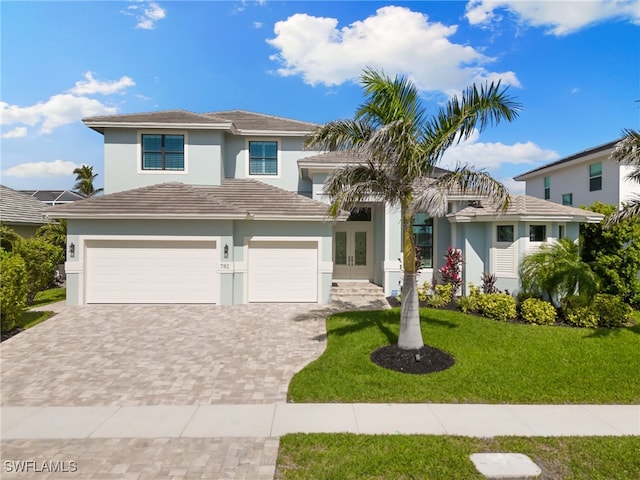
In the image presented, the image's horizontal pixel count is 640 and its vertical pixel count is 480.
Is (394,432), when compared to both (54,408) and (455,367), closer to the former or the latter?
(455,367)

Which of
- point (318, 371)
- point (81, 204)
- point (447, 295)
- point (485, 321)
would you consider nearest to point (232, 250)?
point (81, 204)

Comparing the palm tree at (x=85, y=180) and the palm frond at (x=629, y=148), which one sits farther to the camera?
the palm tree at (x=85, y=180)

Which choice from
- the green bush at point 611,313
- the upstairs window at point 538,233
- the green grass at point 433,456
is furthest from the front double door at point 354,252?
the green grass at point 433,456

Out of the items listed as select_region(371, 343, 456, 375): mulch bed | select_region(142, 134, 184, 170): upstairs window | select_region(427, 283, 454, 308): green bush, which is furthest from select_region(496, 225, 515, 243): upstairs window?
select_region(142, 134, 184, 170): upstairs window

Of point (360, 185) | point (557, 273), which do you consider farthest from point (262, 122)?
point (557, 273)

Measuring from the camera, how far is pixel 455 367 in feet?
23.7

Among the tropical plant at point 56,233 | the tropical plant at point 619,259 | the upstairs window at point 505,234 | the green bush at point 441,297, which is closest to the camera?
the green bush at point 441,297

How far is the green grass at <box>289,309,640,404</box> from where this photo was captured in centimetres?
618

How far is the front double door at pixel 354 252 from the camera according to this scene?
16.4 metres

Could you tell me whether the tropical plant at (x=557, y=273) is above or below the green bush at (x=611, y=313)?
above

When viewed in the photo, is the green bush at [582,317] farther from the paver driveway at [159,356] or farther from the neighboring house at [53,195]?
the neighboring house at [53,195]

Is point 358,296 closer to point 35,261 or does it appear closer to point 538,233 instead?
point 538,233

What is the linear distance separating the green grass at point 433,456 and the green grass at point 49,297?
44.1 feet

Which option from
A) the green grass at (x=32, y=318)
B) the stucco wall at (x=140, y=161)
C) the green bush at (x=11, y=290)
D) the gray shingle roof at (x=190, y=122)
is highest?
the gray shingle roof at (x=190, y=122)
